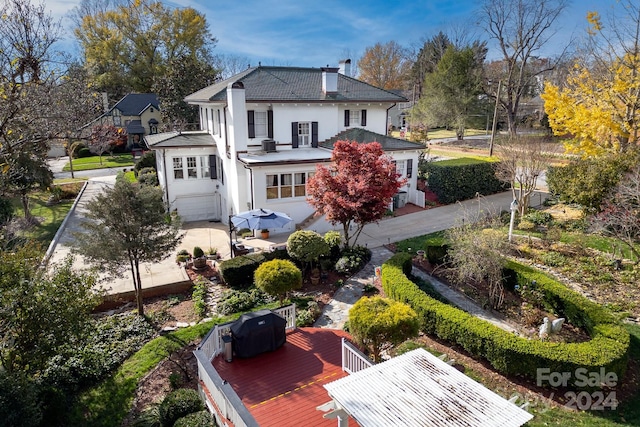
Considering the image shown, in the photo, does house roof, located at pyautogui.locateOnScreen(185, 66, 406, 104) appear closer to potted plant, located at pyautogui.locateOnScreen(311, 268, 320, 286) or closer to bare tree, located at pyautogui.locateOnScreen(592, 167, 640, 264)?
potted plant, located at pyautogui.locateOnScreen(311, 268, 320, 286)

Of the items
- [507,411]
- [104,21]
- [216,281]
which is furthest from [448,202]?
[104,21]

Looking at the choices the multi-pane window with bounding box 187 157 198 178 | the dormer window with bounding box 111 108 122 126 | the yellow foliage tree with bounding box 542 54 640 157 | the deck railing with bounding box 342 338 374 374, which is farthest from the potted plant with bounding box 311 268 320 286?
the dormer window with bounding box 111 108 122 126

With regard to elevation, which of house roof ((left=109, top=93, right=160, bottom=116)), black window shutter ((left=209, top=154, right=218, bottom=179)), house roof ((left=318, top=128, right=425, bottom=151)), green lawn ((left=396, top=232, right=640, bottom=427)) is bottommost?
green lawn ((left=396, top=232, right=640, bottom=427))

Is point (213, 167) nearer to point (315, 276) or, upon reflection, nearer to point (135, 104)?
point (315, 276)

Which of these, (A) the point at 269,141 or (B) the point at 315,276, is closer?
(B) the point at 315,276

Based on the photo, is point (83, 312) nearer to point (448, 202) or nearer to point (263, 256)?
point (263, 256)

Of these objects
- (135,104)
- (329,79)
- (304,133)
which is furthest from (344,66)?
(135,104)

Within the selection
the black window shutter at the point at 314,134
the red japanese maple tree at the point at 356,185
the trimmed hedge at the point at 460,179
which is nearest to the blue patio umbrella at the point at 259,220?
the red japanese maple tree at the point at 356,185
